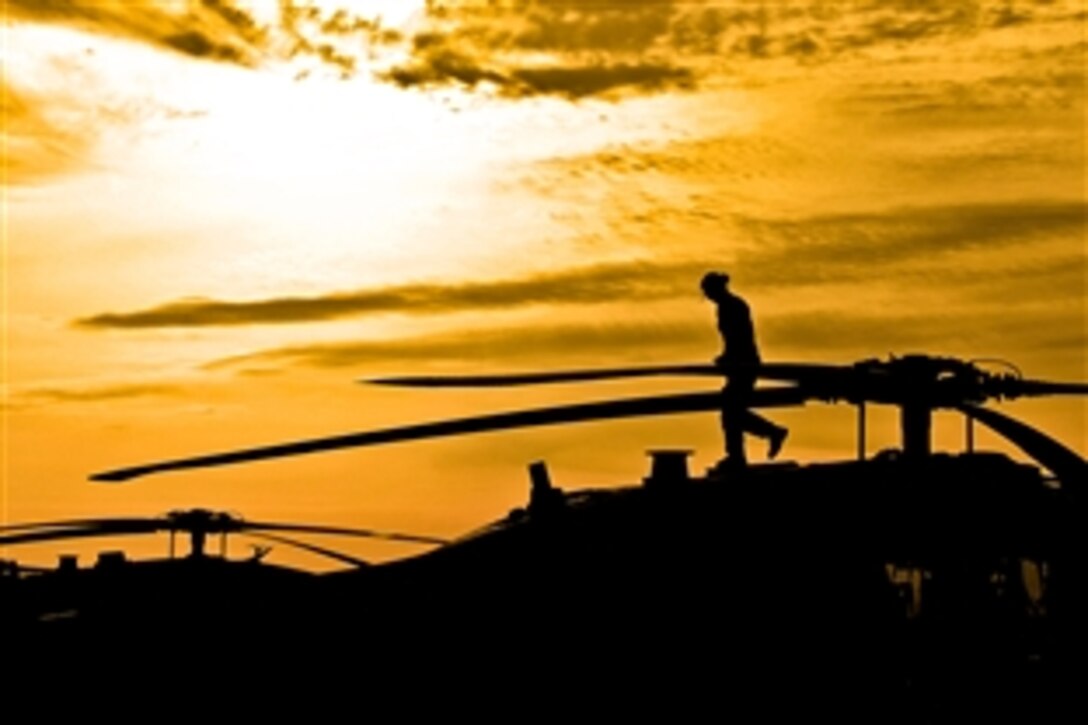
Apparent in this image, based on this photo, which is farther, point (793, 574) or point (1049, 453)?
point (793, 574)

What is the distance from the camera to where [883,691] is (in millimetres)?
11352

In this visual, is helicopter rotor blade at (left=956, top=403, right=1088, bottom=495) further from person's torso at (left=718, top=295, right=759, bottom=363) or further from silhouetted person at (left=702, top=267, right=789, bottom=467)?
person's torso at (left=718, top=295, right=759, bottom=363)

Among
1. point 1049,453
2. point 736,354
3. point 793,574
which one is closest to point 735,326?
point 736,354

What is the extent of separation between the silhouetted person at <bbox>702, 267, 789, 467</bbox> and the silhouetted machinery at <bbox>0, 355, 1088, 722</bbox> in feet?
3.89

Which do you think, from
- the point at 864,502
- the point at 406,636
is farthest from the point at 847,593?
the point at 406,636

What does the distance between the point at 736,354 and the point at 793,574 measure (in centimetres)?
569

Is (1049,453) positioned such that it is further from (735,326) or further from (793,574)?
(735,326)

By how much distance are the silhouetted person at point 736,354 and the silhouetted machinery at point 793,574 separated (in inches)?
46.7

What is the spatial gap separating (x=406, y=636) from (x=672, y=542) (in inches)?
88.3

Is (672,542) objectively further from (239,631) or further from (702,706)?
(239,631)

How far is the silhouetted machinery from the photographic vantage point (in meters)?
11.2

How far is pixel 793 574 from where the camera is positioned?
11.8m

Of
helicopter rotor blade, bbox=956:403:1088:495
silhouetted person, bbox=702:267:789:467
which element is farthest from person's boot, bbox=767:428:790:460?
helicopter rotor blade, bbox=956:403:1088:495

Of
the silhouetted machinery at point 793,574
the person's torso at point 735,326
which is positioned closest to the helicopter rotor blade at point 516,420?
the silhouetted machinery at point 793,574
